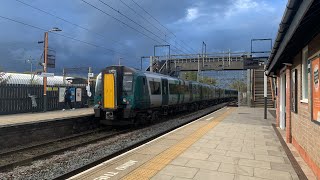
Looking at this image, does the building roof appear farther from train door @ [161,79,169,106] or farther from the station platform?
train door @ [161,79,169,106]

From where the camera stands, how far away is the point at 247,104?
1359 inches

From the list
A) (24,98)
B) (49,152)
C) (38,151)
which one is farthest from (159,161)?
(24,98)

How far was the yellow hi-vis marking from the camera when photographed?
1495 cm

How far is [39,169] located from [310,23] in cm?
637

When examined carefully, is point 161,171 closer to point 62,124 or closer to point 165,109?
point 62,124

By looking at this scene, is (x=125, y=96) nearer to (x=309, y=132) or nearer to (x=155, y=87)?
(x=155, y=87)

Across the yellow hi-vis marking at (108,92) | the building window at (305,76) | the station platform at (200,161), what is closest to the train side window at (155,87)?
the yellow hi-vis marking at (108,92)

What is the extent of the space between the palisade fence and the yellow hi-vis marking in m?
7.67

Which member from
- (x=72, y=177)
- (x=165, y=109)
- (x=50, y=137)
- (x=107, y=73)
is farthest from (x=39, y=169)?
(x=165, y=109)

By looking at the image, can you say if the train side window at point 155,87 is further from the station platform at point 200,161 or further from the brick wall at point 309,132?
the brick wall at point 309,132

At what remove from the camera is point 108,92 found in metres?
15.1

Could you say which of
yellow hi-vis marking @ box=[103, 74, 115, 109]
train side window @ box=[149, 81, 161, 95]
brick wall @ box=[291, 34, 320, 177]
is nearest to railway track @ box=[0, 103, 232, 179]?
yellow hi-vis marking @ box=[103, 74, 115, 109]

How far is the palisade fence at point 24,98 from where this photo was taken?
1948 centimetres

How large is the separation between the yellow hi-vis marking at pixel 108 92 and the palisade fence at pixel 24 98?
7.67 meters
